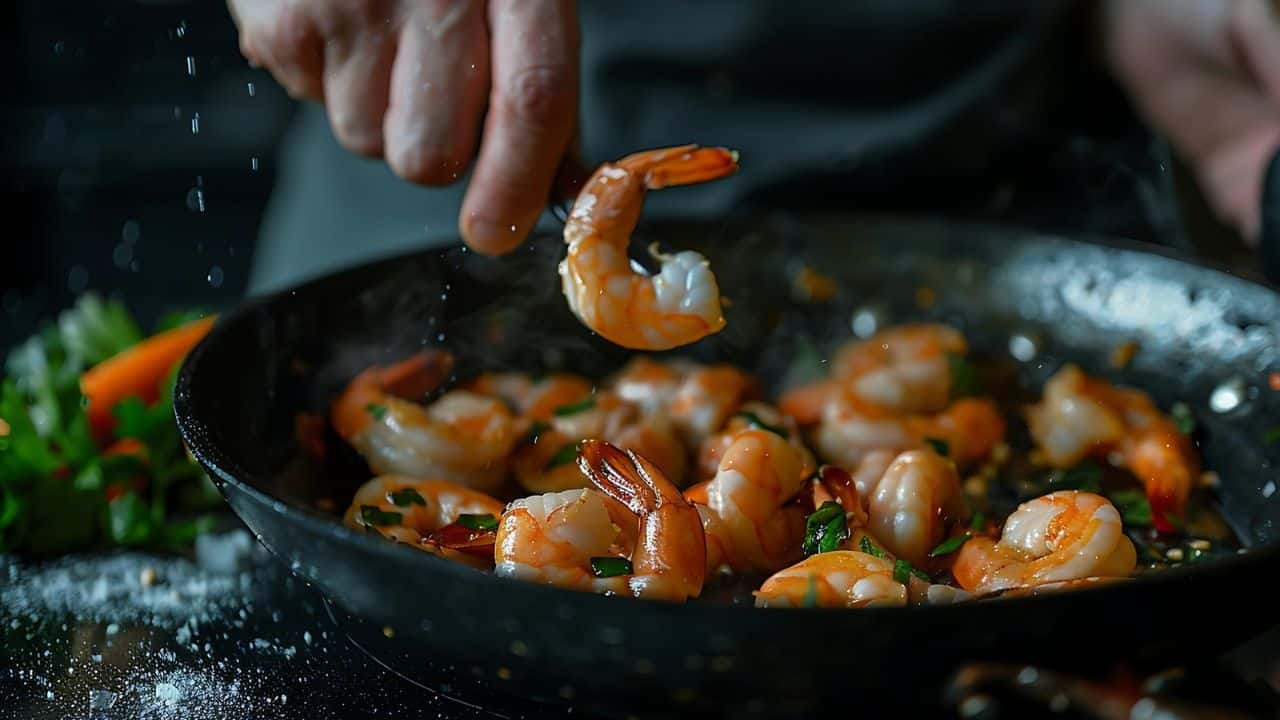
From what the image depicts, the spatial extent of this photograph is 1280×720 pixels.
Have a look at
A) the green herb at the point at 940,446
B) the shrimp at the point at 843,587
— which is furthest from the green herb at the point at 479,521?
the green herb at the point at 940,446

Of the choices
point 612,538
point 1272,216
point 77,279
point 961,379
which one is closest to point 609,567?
point 612,538

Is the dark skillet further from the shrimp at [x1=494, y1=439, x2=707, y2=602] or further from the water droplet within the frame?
the water droplet

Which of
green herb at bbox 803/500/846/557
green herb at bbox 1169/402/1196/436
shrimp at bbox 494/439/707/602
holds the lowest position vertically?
green herb at bbox 1169/402/1196/436

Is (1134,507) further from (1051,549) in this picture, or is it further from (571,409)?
(571,409)

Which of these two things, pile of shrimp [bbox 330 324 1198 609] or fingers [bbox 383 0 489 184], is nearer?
pile of shrimp [bbox 330 324 1198 609]

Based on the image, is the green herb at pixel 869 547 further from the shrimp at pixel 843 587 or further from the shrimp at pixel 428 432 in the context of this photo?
the shrimp at pixel 428 432

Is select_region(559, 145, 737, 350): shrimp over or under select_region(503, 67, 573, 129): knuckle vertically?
under

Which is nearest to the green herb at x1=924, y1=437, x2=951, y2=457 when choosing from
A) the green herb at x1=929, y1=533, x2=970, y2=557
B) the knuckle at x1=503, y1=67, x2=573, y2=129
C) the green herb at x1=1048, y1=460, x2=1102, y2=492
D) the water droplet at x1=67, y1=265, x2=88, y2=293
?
the green herb at x1=1048, y1=460, x2=1102, y2=492
